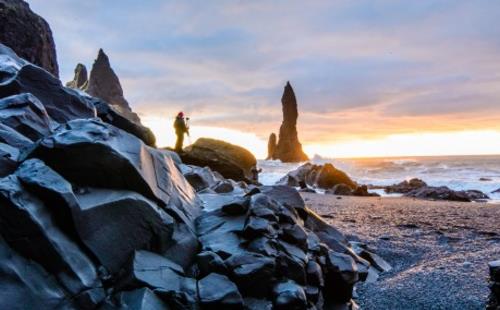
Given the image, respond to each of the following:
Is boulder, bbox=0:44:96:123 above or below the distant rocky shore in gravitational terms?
above

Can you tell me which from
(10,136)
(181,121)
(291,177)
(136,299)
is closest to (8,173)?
(10,136)

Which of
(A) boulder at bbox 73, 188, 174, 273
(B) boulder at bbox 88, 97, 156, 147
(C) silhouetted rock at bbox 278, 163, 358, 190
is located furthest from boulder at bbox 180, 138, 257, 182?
(A) boulder at bbox 73, 188, 174, 273

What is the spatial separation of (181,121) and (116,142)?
550 inches

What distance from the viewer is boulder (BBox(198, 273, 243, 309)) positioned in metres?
5.61

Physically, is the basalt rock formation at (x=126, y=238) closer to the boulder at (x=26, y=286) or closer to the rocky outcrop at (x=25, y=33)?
the boulder at (x=26, y=286)

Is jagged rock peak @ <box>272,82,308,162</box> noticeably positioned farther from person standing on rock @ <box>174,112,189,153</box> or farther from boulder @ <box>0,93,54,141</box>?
boulder @ <box>0,93,54,141</box>

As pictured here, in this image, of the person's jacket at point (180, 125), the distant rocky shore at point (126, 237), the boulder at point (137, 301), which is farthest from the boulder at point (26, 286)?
the person's jacket at point (180, 125)

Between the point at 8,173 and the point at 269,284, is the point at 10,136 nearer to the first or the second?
the point at 8,173

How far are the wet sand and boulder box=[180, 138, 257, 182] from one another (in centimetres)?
471

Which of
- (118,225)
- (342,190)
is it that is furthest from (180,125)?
(342,190)

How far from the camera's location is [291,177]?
3622cm

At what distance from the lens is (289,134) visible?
96.2m

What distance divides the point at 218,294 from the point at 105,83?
6305cm

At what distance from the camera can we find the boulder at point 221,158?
21641mm
